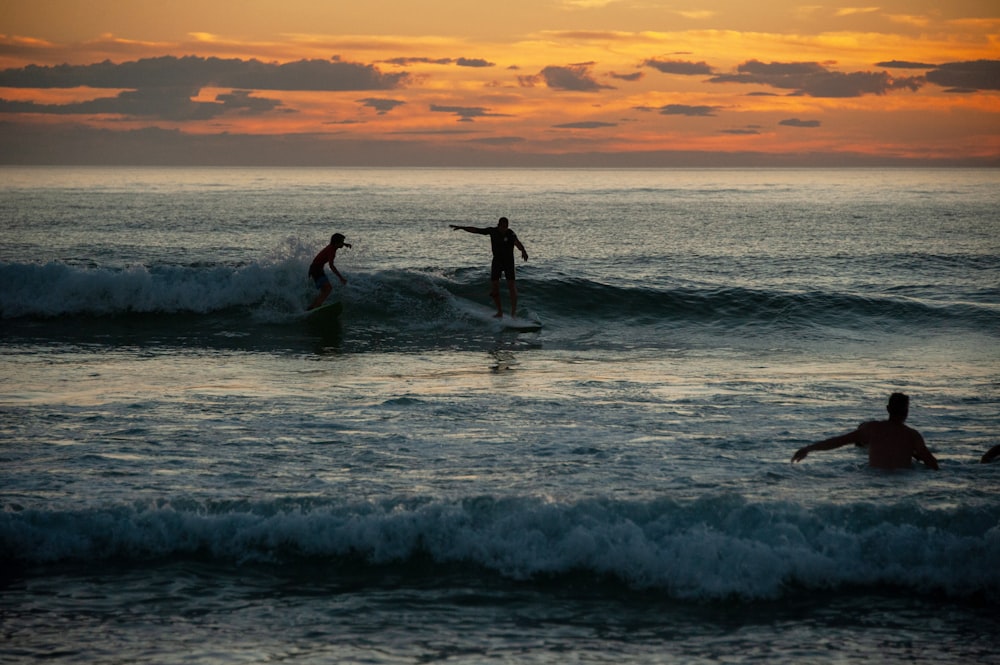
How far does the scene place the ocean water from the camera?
615 centimetres

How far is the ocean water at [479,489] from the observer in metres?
6.15

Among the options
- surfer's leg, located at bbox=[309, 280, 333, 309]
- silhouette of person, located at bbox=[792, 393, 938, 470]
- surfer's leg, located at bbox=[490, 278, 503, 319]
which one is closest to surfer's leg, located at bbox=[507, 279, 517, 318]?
surfer's leg, located at bbox=[490, 278, 503, 319]

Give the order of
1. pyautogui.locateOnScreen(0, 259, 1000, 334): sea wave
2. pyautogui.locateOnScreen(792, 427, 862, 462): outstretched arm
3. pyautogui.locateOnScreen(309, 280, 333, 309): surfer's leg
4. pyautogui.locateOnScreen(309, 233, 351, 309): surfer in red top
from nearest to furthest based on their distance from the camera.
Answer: pyautogui.locateOnScreen(792, 427, 862, 462): outstretched arm < pyautogui.locateOnScreen(309, 233, 351, 309): surfer in red top < pyautogui.locateOnScreen(309, 280, 333, 309): surfer's leg < pyautogui.locateOnScreen(0, 259, 1000, 334): sea wave

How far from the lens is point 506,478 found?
336 inches

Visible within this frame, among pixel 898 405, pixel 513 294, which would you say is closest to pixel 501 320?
pixel 513 294

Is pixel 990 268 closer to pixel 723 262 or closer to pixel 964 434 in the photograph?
pixel 723 262

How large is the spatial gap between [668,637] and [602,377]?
794 centimetres

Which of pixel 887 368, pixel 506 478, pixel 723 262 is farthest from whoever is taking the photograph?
pixel 723 262

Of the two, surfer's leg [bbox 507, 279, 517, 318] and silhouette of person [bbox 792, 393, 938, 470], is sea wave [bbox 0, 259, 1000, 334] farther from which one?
silhouette of person [bbox 792, 393, 938, 470]

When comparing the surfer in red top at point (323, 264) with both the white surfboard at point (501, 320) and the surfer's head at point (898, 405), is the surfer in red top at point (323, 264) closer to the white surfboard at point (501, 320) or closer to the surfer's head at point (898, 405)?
the white surfboard at point (501, 320)

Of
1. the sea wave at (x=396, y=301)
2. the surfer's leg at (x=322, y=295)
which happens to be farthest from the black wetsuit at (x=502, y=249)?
the surfer's leg at (x=322, y=295)

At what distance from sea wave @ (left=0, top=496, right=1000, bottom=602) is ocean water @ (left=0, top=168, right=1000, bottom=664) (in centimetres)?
2

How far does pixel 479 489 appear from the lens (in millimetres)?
8211

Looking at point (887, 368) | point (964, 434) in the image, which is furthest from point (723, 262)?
point (964, 434)
